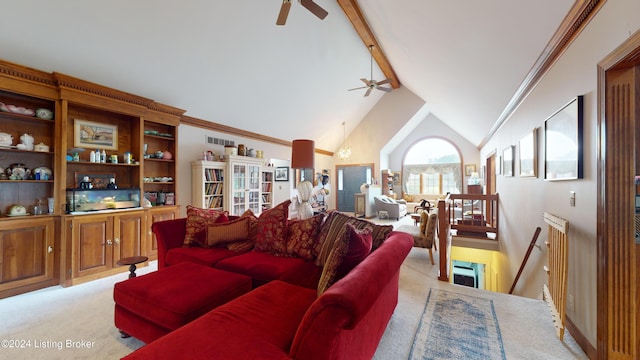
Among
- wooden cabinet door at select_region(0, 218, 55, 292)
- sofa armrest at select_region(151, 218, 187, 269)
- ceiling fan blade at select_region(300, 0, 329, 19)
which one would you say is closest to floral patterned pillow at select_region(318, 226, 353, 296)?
sofa armrest at select_region(151, 218, 187, 269)

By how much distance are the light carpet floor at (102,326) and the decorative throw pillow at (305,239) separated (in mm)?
954

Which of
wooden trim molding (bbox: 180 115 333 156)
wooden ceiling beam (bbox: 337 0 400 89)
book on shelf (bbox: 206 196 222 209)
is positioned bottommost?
book on shelf (bbox: 206 196 222 209)

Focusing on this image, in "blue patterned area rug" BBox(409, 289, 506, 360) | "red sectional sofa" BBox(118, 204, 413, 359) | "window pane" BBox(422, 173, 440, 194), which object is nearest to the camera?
"red sectional sofa" BBox(118, 204, 413, 359)

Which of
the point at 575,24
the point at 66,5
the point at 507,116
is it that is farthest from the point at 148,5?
the point at 507,116

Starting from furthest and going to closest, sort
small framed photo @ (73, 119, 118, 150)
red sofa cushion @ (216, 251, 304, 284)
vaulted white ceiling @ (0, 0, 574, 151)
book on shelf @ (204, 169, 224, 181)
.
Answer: book on shelf @ (204, 169, 224, 181) → small framed photo @ (73, 119, 118, 150) → vaulted white ceiling @ (0, 0, 574, 151) → red sofa cushion @ (216, 251, 304, 284)

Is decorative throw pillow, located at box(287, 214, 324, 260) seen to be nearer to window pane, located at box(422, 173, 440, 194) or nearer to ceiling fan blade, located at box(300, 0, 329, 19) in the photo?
ceiling fan blade, located at box(300, 0, 329, 19)

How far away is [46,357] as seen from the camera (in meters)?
1.77

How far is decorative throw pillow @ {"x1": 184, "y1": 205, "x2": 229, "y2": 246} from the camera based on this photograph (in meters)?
2.90

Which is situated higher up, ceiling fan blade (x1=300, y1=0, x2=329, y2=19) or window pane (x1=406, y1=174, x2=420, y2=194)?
ceiling fan blade (x1=300, y1=0, x2=329, y2=19)

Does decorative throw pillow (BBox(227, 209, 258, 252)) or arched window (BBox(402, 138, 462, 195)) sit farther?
arched window (BBox(402, 138, 462, 195))

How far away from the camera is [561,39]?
2021 mm

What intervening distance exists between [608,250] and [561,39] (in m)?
1.67

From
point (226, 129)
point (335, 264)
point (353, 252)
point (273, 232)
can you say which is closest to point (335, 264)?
point (335, 264)

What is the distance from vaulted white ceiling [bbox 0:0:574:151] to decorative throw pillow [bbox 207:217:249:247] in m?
2.45
